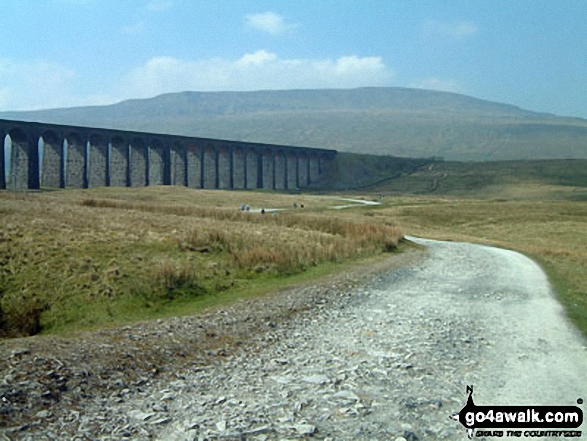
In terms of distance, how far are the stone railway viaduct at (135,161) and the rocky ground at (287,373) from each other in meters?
73.4

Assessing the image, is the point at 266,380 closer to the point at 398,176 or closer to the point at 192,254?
the point at 192,254

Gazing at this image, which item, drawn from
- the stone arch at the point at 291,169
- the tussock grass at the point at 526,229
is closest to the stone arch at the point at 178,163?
the stone arch at the point at 291,169

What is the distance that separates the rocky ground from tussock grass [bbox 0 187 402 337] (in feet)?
8.80

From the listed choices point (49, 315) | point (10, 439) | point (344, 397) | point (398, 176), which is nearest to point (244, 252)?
point (49, 315)

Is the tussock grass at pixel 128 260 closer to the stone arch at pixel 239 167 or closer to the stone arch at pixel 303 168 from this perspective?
the stone arch at pixel 239 167

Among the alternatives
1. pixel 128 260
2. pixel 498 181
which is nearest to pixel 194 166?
pixel 498 181

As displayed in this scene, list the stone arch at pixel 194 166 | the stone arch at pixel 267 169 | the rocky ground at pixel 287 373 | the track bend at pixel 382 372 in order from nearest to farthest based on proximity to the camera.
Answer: the rocky ground at pixel 287 373 → the track bend at pixel 382 372 → the stone arch at pixel 194 166 → the stone arch at pixel 267 169

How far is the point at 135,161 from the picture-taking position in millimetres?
99750

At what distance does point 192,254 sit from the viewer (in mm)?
20344

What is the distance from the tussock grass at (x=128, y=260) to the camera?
1383 centimetres

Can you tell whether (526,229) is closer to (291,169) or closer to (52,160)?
(52,160)

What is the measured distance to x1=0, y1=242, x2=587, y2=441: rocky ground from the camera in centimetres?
701

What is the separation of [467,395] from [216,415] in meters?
3.39

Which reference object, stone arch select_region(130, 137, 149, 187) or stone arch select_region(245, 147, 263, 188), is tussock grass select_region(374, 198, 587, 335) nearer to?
stone arch select_region(130, 137, 149, 187)
